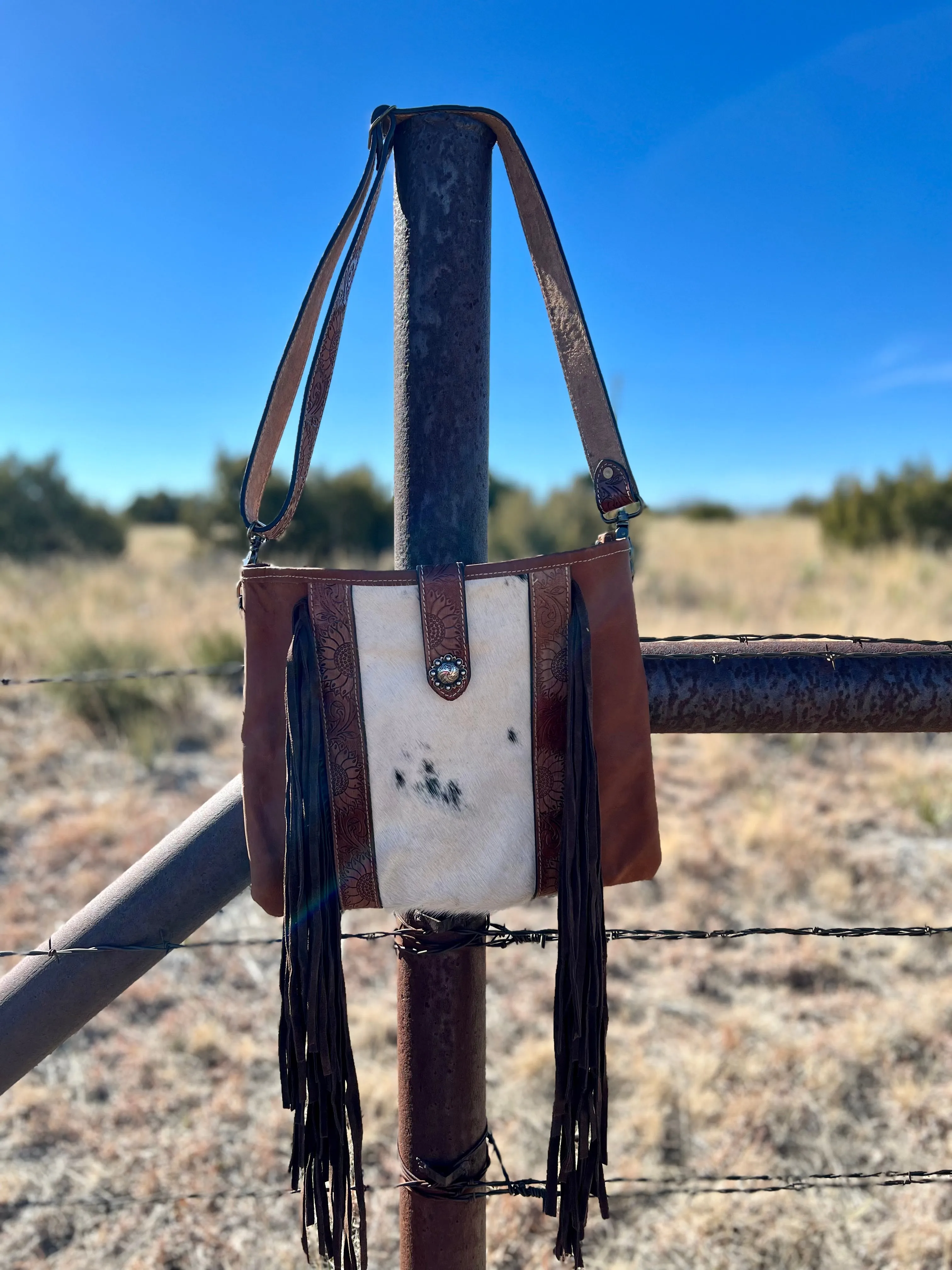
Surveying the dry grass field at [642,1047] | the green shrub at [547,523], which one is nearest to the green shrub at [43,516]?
the green shrub at [547,523]

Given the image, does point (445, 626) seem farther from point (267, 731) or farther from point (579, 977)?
point (579, 977)

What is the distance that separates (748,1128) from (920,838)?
91.9 inches

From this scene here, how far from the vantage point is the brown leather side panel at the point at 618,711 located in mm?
927

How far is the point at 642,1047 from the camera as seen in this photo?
2.61 m

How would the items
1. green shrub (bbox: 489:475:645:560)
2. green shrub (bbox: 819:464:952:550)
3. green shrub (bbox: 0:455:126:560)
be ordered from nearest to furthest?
green shrub (bbox: 489:475:645:560) → green shrub (bbox: 0:455:126:560) → green shrub (bbox: 819:464:952:550)

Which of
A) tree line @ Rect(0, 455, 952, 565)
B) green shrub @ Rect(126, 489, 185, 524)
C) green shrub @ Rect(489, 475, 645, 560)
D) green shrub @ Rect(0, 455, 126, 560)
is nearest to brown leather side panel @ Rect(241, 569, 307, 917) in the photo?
tree line @ Rect(0, 455, 952, 565)

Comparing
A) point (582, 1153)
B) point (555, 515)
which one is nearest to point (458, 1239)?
Answer: point (582, 1153)

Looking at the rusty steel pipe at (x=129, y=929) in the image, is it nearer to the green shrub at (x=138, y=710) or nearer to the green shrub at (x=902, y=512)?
the green shrub at (x=138, y=710)

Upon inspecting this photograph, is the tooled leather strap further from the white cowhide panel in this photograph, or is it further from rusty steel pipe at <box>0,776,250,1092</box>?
rusty steel pipe at <box>0,776,250,1092</box>

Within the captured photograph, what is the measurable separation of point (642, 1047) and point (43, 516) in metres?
15.4

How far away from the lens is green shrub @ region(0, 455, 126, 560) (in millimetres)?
14547

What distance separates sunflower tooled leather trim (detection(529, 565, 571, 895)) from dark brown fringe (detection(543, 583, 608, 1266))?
0.7 inches

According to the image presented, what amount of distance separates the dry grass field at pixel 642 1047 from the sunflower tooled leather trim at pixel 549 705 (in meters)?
0.97

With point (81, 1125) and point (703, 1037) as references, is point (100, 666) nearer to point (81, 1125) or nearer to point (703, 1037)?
point (81, 1125)
